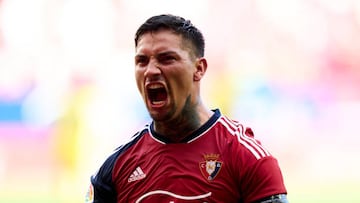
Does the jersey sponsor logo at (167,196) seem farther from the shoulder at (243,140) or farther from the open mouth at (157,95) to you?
the open mouth at (157,95)

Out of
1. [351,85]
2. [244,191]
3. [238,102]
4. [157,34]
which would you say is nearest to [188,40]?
[157,34]

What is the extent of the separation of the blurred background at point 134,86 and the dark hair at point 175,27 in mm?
4990

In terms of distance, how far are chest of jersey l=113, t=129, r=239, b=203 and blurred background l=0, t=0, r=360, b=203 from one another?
5.03m

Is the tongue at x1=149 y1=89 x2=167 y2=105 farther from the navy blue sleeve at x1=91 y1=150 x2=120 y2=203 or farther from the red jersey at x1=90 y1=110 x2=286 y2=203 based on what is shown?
the navy blue sleeve at x1=91 y1=150 x2=120 y2=203

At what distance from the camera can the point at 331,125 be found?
7762 millimetres

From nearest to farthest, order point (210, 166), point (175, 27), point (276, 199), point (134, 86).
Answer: point (276, 199) < point (210, 166) < point (175, 27) < point (134, 86)

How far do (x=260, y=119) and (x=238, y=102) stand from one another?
35 centimetres

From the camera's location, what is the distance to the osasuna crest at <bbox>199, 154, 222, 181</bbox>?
2.40 meters

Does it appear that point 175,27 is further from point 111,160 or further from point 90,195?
point 90,195

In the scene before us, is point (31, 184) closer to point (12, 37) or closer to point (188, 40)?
point (12, 37)

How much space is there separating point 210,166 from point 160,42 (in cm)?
43

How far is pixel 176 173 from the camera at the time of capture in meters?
2.44

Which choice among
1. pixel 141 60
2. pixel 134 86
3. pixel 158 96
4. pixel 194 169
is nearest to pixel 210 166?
pixel 194 169

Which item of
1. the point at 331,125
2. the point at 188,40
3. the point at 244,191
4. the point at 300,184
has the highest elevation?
the point at 188,40
